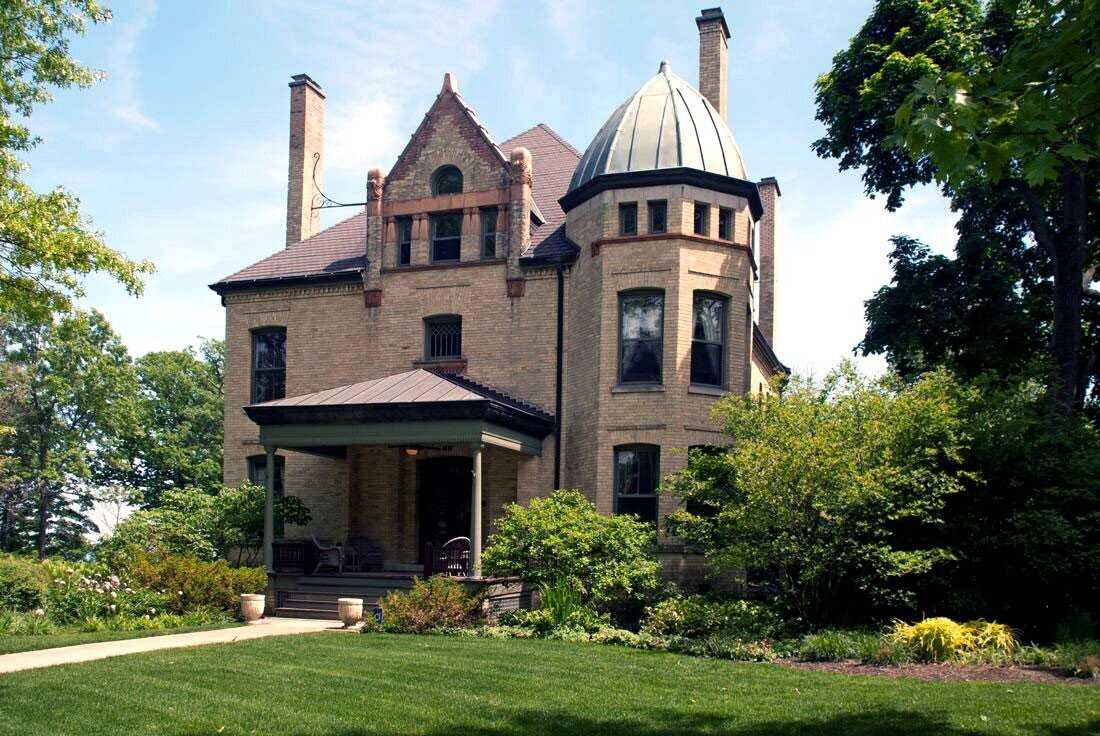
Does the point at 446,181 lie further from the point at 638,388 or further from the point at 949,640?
the point at 949,640

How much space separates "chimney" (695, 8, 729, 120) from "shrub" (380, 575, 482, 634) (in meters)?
14.0

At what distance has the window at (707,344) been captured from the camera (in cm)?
2264

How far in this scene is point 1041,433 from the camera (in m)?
18.6

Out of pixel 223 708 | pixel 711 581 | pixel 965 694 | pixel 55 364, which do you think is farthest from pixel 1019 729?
pixel 55 364

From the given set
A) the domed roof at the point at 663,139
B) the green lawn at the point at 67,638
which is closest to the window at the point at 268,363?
the domed roof at the point at 663,139

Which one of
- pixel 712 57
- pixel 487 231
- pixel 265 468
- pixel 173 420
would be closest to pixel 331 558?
pixel 265 468

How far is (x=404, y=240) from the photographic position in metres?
25.6

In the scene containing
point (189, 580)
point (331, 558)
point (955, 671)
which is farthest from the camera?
point (331, 558)

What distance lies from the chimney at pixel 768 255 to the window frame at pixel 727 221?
9093 mm

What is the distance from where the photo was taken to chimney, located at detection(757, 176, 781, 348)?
32.0 meters

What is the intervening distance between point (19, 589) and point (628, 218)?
45.2 ft

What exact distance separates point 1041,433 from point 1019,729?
987cm

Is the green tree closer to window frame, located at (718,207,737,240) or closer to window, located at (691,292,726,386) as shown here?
window, located at (691,292,726,386)

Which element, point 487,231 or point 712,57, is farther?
point 712,57
